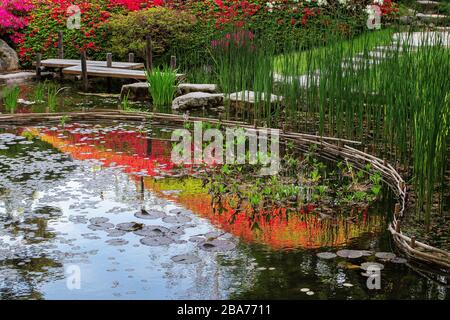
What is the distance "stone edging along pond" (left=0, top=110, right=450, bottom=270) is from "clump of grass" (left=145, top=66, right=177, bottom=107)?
3.34ft

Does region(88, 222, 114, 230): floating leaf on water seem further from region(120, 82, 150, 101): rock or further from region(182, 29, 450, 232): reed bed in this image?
region(120, 82, 150, 101): rock

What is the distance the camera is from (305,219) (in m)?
5.21

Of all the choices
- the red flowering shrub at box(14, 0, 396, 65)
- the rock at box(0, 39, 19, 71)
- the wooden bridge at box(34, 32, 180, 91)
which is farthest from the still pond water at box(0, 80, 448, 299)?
the rock at box(0, 39, 19, 71)

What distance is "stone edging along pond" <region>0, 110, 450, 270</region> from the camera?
14.5ft

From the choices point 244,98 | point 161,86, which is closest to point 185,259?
point 244,98

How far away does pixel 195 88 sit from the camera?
32.6 feet

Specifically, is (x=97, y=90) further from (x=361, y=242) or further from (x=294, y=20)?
(x=361, y=242)

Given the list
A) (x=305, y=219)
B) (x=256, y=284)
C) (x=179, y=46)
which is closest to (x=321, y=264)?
(x=256, y=284)

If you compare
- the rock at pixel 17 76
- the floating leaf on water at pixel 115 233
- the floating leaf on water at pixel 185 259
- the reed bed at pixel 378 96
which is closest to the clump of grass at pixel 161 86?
the reed bed at pixel 378 96

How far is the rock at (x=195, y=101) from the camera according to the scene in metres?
9.41

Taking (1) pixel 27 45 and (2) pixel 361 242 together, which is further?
(1) pixel 27 45

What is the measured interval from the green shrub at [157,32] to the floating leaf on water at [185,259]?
848 cm

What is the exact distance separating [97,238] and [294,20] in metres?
9.10

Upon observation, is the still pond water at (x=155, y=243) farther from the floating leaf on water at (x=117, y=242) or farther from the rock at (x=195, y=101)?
the rock at (x=195, y=101)
